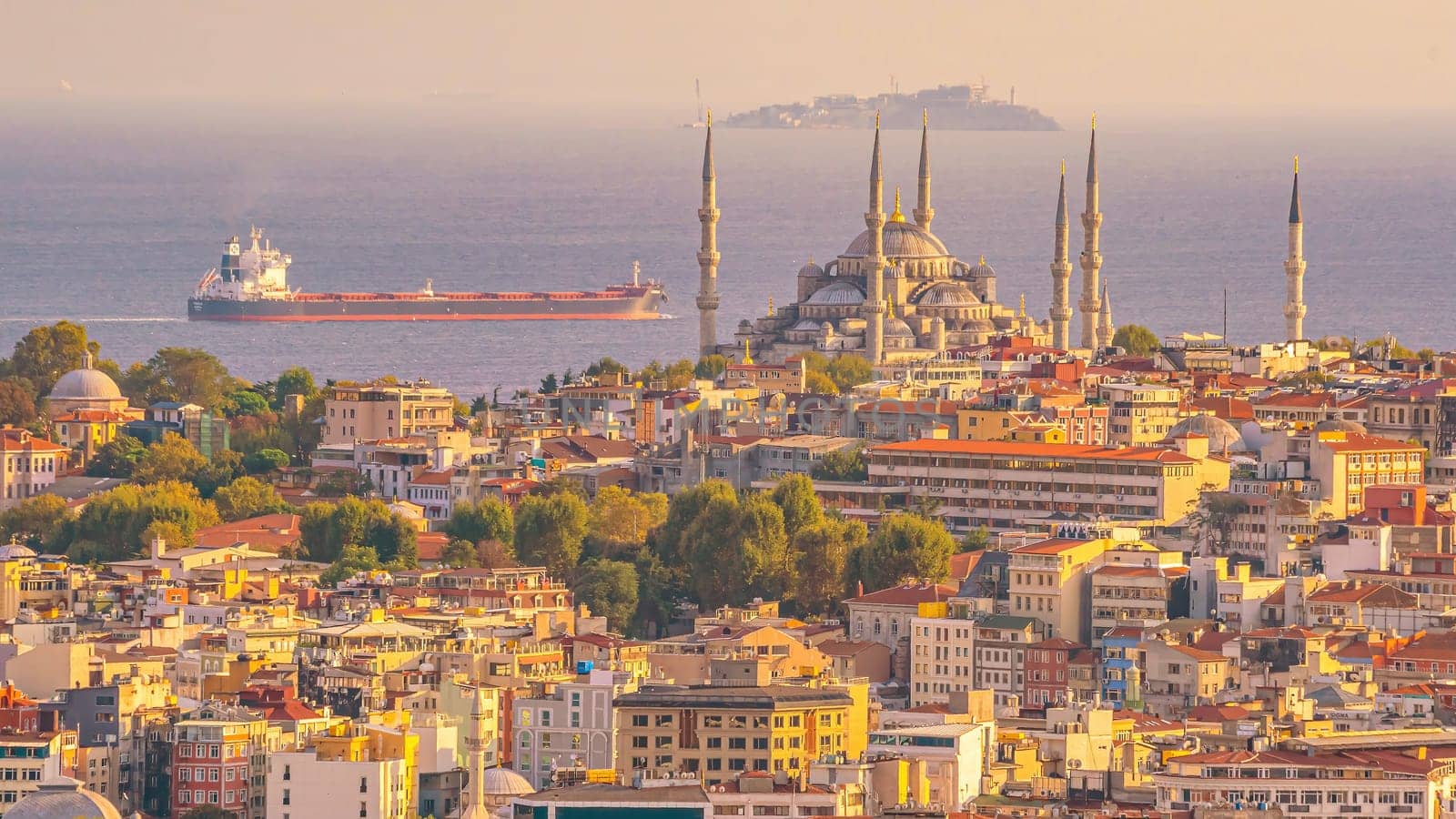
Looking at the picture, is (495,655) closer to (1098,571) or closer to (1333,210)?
(1098,571)

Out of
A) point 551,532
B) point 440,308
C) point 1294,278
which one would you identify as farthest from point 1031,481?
point 440,308

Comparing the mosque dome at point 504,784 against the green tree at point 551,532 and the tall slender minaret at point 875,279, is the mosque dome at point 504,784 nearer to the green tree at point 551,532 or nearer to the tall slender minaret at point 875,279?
the green tree at point 551,532

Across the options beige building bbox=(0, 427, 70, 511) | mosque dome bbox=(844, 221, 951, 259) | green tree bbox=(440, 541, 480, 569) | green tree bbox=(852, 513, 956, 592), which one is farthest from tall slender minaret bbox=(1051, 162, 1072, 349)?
green tree bbox=(852, 513, 956, 592)

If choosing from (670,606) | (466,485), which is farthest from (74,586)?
(466,485)

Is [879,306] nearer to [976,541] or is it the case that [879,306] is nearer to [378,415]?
[378,415]

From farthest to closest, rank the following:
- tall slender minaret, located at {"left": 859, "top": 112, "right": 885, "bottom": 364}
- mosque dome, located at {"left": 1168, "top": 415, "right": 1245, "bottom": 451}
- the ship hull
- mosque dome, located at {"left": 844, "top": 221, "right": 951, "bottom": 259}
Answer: the ship hull
mosque dome, located at {"left": 844, "top": 221, "right": 951, "bottom": 259}
tall slender minaret, located at {"left": 859, "top": 112, "right": 885, "bottom": 364}
mosque dome, located at {"left": 1168, "top": 415, "right": 1245, "bottom": 451}

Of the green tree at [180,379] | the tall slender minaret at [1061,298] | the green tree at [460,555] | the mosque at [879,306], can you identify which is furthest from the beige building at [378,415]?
the tall slender minaret at [1061,298]

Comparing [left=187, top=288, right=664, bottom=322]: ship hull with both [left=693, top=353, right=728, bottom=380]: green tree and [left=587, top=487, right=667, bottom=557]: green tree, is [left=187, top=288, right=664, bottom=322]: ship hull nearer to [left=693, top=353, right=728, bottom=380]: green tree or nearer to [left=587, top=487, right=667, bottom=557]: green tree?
[left=693, top=353, right=728, bottom=380]: green tree
